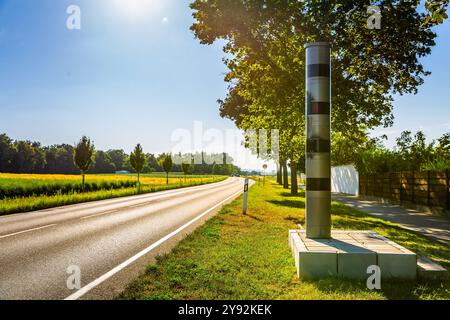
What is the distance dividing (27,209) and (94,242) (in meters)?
9.98

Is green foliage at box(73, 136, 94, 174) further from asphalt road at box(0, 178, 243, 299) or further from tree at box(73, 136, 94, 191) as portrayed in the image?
asphalt road at box(0, 178, 243, 299)

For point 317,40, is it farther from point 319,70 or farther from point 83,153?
point 83,153

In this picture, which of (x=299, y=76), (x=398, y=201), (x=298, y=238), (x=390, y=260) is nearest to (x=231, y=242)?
(x=298, y=238)

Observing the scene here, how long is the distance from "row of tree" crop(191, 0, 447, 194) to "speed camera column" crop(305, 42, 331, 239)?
264 inches

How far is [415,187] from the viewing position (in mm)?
16891

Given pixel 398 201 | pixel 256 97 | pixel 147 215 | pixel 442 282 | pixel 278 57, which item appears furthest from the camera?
pixel 398 201

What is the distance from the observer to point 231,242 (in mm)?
8078

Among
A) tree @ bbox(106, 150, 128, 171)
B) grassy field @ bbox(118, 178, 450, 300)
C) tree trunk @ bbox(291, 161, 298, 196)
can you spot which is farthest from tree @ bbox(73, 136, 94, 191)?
tree @ bbox(106, 150, 128, 171)

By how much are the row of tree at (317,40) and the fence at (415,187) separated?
3372 millimetres

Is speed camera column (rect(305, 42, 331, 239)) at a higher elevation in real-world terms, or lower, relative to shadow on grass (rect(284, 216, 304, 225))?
higher

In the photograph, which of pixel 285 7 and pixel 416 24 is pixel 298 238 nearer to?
pixel 285 7

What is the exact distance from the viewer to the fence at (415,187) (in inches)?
563

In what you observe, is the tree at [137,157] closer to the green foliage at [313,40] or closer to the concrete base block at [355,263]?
the green foliage at [313,40]

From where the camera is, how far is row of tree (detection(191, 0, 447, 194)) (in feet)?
42.9
